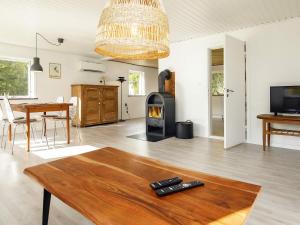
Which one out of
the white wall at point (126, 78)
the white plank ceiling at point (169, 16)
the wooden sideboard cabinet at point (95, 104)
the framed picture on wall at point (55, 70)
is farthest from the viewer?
the white wall at point (126, 78)

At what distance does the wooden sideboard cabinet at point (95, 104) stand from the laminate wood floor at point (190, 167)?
1579mm

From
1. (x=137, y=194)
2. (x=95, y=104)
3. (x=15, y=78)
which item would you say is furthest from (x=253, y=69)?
(x=15, y=78)

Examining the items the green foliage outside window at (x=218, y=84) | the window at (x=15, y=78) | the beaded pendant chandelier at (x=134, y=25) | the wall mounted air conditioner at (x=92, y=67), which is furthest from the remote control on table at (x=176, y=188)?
the green foliage outside window at (x=218, y=84)

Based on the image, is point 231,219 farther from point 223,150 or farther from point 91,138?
point 91,138

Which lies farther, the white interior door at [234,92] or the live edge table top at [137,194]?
the white interior door at [234,92]

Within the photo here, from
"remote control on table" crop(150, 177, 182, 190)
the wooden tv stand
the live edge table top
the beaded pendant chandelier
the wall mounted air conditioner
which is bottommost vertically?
the live edge table top

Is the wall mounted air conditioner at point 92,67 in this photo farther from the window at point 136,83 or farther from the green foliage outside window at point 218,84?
the green foliage outside window at point 218,84

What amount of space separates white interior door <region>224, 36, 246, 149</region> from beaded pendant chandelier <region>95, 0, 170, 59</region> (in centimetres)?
262

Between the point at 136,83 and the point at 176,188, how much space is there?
8219mm

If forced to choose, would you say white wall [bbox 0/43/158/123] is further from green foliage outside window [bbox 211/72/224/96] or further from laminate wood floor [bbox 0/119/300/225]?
green foliage outside window [bbox 211/72/224/96]

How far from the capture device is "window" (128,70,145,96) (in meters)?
8.84

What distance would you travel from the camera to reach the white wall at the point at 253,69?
12.5 feet

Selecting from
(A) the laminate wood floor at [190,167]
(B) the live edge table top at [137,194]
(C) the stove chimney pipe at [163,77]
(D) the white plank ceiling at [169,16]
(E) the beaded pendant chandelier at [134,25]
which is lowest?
(A) the laminate wood floor at [190,167]

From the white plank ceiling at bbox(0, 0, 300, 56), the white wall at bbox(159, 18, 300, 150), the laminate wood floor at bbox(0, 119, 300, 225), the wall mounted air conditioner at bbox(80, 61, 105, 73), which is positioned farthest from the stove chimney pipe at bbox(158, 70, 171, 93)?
the wall mounted air conditioner at bbox(80, 61, 105, 73)
